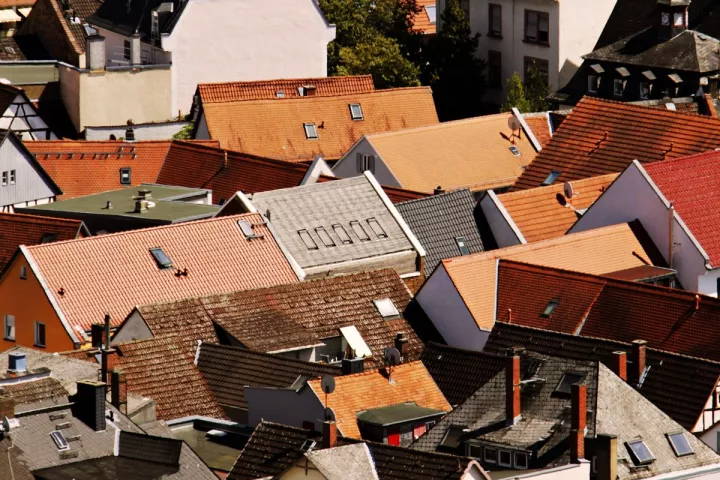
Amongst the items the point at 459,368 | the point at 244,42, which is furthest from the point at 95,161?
the point at 459,368

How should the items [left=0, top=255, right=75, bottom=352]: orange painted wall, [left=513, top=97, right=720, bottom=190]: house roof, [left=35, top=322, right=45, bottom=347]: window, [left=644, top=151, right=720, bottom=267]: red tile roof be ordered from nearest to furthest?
[left=0, top=255, right=75, bottom=352]: orange painted wall
[left=35, top=322, right=45, bottom=347]: window
[left=644, top=151, right=720, bottom=267]: red tile roof
[left=513, top=97, right=720, bottom=190]: house roof

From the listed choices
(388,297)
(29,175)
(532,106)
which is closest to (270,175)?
(29,175)

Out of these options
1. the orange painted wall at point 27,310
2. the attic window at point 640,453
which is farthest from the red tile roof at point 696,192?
the orange painted wall at point 27,310

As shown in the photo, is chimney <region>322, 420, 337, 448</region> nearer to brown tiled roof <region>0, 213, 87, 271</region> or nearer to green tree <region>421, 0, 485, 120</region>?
brown tiled roof <region>0, 213, 87, 271</region>

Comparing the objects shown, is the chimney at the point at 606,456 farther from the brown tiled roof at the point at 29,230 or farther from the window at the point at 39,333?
the brown tiled roof at the point at 29,230

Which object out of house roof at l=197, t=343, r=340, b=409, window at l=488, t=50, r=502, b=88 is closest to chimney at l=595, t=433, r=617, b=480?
house roof at l=197, t=343, r=340, b=409

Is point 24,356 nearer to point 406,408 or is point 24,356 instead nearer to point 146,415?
point 146,415
